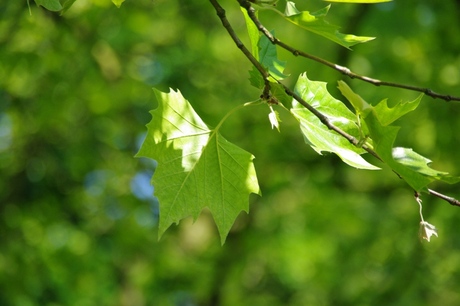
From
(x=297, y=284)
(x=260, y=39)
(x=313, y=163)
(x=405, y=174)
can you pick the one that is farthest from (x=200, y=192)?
(x=297, y=284)

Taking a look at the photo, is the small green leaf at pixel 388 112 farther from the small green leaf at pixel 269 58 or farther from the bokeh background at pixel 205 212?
the bokeh background at pixel 205 212

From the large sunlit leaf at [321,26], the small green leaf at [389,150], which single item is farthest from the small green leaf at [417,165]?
the large sunlit leaf at [321,26]

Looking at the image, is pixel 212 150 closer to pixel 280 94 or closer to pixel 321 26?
pixel 280 94

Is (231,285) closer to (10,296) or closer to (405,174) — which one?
(10,296)

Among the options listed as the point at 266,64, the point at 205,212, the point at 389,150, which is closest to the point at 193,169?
the point at 266,64

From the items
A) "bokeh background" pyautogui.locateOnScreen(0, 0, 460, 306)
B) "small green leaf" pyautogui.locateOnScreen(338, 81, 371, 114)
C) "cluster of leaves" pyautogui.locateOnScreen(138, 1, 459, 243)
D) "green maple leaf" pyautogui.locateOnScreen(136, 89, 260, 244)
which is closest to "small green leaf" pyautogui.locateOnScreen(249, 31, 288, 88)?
"cluster of leaves" pyautogui.locateOnScreen(138, 1, 459, 243)

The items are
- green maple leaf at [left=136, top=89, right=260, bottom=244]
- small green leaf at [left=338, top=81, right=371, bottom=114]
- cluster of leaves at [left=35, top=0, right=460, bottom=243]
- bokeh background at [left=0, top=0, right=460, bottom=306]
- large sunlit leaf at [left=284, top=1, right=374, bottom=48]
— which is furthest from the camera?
bokeh background at [left=0, top=0, right=460, bottom=306]

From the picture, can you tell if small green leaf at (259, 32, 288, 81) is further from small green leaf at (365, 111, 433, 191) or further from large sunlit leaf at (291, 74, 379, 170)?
small green leaf at (365, 111, 433, 191)
